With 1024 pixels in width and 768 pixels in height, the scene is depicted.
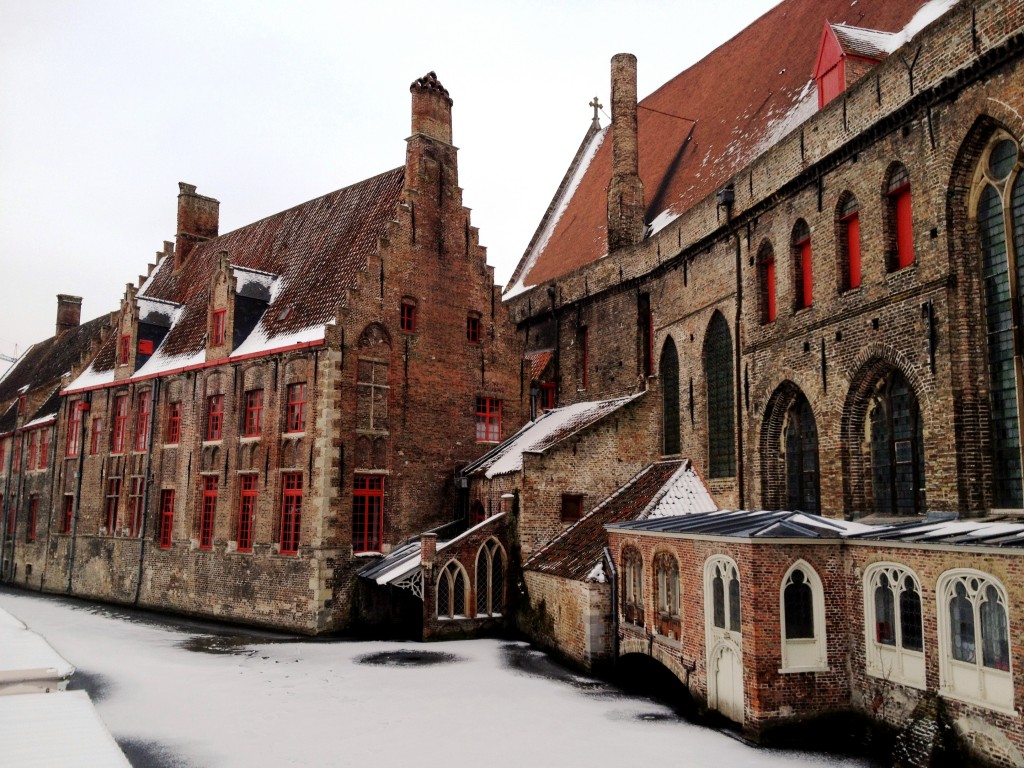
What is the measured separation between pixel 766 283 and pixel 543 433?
754cm

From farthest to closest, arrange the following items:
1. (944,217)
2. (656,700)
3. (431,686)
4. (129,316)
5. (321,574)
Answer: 1. (129,316)
2. (321,574)
3. (431,686)
4. (656,700)
5. (944,217)

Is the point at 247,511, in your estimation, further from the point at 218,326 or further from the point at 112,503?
the point at 112,503

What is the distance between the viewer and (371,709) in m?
12.2

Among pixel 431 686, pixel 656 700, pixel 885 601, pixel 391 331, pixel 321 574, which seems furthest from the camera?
pixel 391 331

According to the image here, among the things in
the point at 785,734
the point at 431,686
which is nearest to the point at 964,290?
the point at 785,734

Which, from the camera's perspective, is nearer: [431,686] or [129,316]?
[431,686]

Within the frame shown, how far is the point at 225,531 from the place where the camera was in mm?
21281

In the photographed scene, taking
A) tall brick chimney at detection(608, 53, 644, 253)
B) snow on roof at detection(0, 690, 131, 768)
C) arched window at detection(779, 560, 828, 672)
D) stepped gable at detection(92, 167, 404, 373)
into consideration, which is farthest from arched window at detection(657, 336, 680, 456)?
snow on roof at detection(0, 690, 131, 768)

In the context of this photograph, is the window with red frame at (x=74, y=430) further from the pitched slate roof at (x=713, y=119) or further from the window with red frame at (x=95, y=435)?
the pitched slate roof at (x=713, y=119)

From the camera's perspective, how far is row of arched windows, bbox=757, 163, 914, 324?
1179cm

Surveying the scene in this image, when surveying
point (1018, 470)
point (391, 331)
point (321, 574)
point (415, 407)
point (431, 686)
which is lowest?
point (431, 686)

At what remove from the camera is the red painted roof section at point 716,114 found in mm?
17547

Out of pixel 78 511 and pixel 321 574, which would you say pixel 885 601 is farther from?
pixel 78 511

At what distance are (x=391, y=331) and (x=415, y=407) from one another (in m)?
1.94
